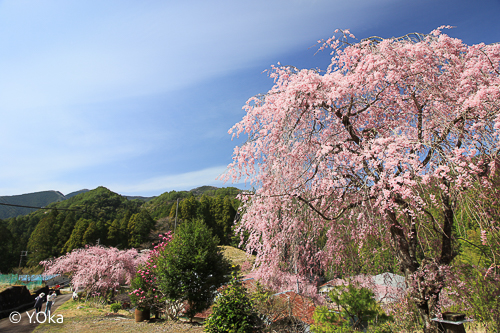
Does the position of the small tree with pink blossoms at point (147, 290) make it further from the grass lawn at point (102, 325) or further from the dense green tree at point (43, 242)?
the dense green tree at point (43, 242)

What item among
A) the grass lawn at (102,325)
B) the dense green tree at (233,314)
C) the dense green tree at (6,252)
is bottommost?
the dense green tree at (6,252)

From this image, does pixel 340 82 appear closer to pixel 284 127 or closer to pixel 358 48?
pixel 358 48

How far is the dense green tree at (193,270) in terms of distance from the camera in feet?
30.2

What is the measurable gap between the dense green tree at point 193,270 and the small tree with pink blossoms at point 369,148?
4.35 meters

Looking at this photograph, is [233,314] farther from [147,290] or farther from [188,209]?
[188,209]

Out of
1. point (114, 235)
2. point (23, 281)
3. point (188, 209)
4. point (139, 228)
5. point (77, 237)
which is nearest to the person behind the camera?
point (23, 281)

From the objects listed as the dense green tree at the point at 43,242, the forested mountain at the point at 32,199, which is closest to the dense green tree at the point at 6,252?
the dense green tree at the point at 43,242

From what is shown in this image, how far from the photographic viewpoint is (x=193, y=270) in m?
9.21

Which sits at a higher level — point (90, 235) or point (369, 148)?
point (369, 148)

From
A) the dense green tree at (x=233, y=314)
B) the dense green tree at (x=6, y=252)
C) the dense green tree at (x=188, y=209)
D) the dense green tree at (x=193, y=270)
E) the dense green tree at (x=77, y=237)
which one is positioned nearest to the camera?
the dense green tree at (x=233, y=314)

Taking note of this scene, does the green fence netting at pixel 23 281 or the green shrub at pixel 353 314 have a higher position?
the green shrub at pixel 353 314

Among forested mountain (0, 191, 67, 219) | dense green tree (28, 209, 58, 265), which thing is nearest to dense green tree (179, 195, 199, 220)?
dense green tree (28, 209, 58, 265)

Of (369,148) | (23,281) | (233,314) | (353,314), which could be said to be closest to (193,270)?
(233,314)

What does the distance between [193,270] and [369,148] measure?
23.9 ft
